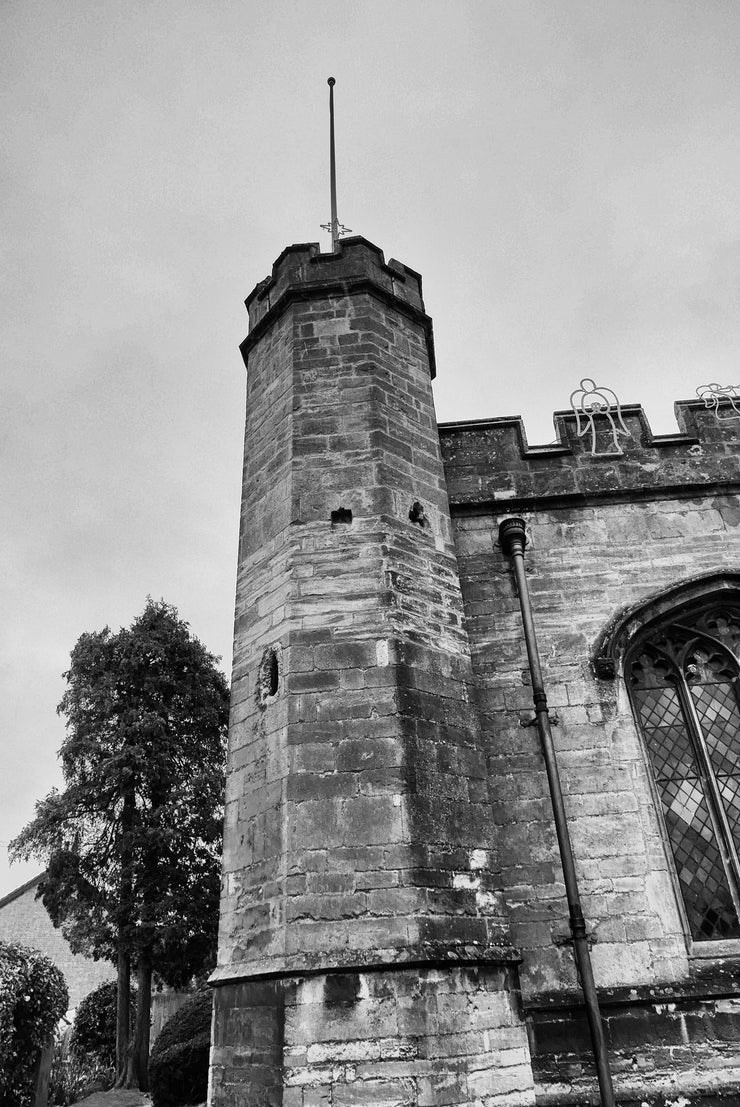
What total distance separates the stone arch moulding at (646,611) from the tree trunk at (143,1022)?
1101cm

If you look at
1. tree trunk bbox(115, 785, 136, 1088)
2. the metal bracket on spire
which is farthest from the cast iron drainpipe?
tree trunk bbox(115, 785, 136, 1088)

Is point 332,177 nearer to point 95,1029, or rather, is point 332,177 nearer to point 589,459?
point 589,459

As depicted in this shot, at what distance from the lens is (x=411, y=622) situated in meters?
5.66

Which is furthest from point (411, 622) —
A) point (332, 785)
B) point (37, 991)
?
point (37, 991)

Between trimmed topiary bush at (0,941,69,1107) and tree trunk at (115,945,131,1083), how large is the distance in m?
1.88

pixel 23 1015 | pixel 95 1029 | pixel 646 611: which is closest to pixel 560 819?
pixel 646 611

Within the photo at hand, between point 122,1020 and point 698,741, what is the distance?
490 inches

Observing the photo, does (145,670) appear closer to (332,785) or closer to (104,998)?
(104,998)

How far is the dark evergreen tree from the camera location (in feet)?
45.1

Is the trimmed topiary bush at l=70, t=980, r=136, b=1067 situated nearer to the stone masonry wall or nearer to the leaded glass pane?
the stone masonry wall

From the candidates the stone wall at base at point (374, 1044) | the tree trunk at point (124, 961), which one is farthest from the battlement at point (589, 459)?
the tree trunk at point (124, 961)

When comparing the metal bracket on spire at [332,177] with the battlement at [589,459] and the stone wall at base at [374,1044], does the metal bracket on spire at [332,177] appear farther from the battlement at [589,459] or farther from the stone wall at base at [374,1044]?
the stone wall at base at [374,1044]

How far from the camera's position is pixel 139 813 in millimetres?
14961

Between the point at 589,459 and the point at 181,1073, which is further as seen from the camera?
the point at 181,1073
